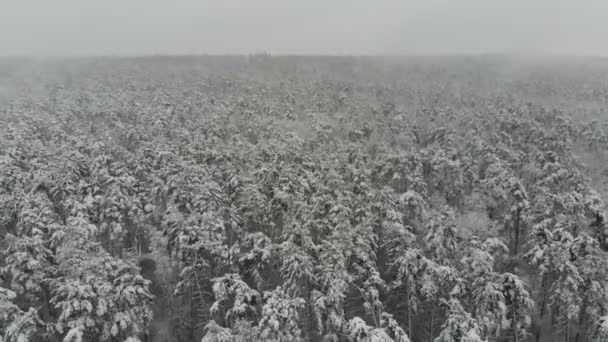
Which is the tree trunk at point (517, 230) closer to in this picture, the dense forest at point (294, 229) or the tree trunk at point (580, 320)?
the dense forest at point (294, 229)

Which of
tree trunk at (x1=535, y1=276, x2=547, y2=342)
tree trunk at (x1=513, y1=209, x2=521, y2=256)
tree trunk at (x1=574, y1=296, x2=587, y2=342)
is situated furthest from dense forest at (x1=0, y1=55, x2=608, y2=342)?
tree trunk at (x1=574, y1=296, x2=587, y2=342)

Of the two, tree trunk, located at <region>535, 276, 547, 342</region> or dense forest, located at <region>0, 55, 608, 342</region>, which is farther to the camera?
tree trunk, located at <region>535, 276, 547, 342</region>

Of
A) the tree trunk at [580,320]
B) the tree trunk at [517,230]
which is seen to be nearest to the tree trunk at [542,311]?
the tree trunk at [580,320]

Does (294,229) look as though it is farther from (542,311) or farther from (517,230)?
(517,230)

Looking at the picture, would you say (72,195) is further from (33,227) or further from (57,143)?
(57,143)

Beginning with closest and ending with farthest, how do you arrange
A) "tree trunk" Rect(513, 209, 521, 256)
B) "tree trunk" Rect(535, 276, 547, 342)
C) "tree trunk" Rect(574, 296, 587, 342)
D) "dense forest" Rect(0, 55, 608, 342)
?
"dense forest" Rect(0, 55, 608, 342)
"tree trunk" Rect(574, 296, 587, 342)
"tree trunk" Rect(535, 276, 547, 342)
"tree trunk" Rect(513, 209, 521, 256)

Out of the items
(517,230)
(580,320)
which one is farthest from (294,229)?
(517,230)

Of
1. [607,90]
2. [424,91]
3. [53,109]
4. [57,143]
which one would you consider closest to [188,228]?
[57,143]

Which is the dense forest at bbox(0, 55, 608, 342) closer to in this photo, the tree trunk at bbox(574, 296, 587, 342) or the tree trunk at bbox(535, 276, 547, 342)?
the tree trunk at bbox(535, 276, 547, 342)
